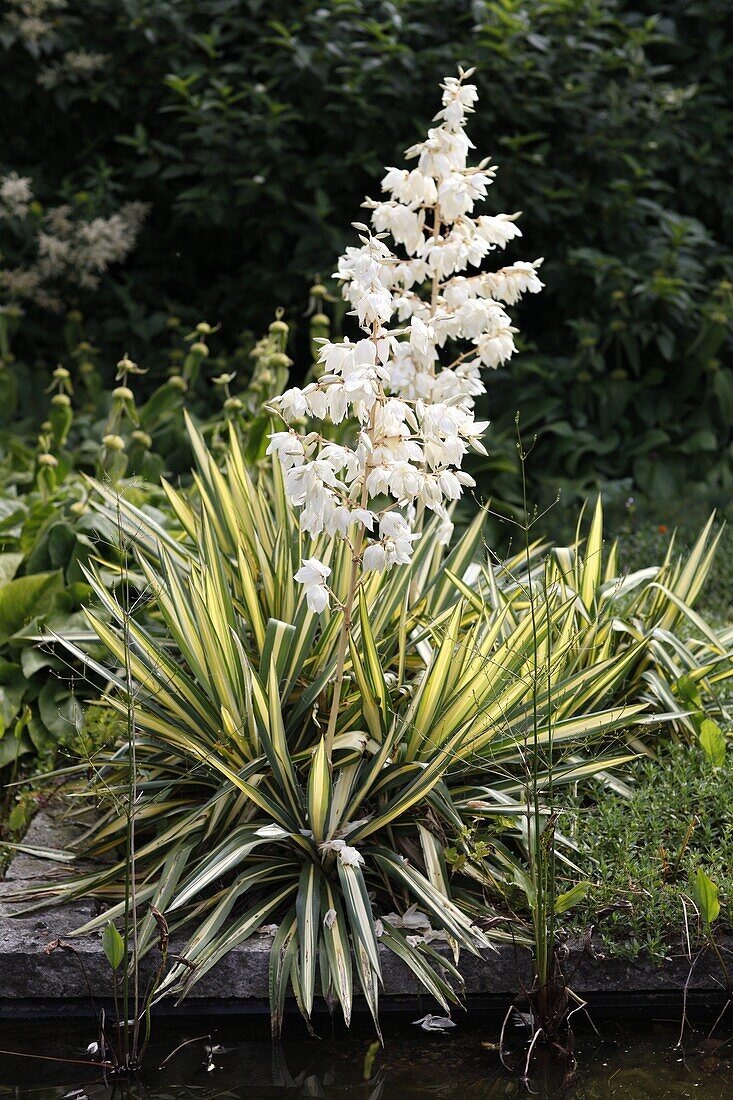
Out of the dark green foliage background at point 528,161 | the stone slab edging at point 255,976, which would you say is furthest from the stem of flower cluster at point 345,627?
the dark green foliage background at point 528,161

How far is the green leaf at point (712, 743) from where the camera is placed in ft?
9.77

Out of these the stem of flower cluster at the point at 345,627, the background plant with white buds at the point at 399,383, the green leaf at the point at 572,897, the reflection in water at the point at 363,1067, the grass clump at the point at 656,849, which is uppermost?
the background plant with white buds at the point at 399,383

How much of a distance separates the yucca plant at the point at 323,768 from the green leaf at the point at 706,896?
0.38 metres

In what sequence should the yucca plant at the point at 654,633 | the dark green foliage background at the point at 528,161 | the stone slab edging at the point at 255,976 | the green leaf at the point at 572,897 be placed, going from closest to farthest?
the green leaf at the point at 572,897, the stone slab edging at the point at 255,976, the yucca plant at the point at 654,633, the dark green foliage background at the point at 528,161

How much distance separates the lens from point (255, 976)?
2541mm

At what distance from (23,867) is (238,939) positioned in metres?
0.69

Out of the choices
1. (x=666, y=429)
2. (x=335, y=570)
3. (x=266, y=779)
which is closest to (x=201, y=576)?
(x=335, y=570)

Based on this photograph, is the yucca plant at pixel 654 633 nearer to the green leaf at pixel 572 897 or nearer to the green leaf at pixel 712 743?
the green leaf at pixel 712 743

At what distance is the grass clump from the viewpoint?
2.60 m

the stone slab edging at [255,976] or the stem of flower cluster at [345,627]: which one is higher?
the stem of flower cluster at [345,627]

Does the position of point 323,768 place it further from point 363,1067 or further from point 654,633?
point 654,633

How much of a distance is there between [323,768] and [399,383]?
978 millimetres

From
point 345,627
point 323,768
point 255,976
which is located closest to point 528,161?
point 345,627

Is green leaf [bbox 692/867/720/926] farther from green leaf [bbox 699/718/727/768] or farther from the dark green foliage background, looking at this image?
the dark green foliage background
